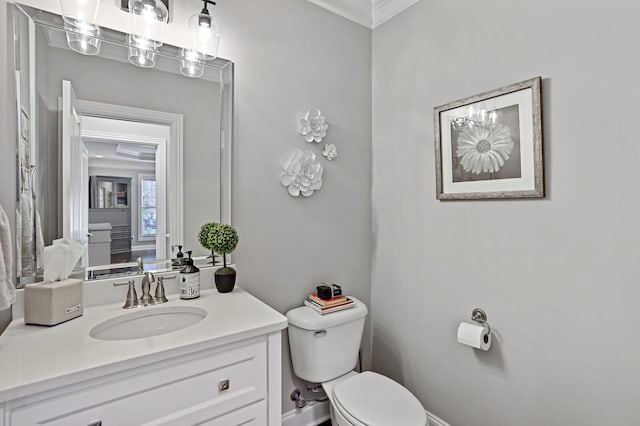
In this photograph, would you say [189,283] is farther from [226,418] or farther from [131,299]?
[226,418]

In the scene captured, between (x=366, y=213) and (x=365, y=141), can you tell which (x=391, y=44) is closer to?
(x=365, y=141)

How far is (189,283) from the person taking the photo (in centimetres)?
142

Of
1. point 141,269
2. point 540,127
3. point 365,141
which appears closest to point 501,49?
point 540,127

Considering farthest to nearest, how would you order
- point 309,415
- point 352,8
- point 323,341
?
1. point 352,8
2. point 309,415
3. point 323,341

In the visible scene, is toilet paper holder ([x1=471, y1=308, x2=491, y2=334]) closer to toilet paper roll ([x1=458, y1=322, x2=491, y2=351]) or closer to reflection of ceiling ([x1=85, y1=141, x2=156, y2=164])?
toilet paper roll ([x1=458, y1=322, x2=491, y2=351])

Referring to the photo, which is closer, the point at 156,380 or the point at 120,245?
the point at 156,380

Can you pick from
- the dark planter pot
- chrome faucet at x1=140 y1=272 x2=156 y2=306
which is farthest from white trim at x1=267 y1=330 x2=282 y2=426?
chrome faucet at x1=140 y1=272 x2=156 y2=306

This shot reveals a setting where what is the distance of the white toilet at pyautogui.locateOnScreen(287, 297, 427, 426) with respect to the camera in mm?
1396

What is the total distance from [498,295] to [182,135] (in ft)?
5.42

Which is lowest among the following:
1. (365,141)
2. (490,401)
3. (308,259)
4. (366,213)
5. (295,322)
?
(490,401)

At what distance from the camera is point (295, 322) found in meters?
1.68

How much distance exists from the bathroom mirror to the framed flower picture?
1110 mm

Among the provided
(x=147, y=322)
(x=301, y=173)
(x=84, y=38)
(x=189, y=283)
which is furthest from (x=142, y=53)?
(x=147, y=322)

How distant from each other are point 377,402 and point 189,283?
3.18ft
